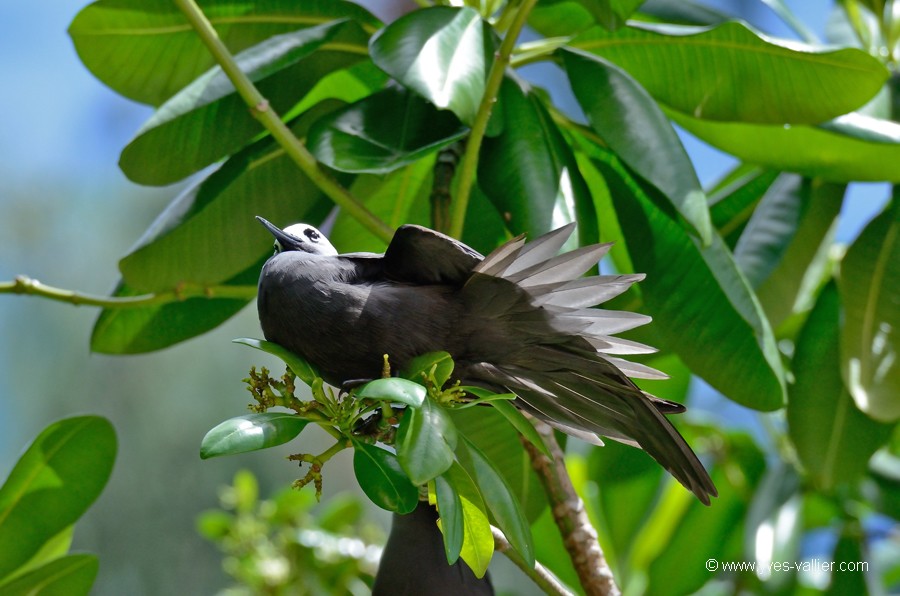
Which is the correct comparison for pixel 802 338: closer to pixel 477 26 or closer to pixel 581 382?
pixel 477 26

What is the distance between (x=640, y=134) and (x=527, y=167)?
142 millimetres

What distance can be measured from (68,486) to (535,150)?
70 cm

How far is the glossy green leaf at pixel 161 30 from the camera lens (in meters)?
1.32

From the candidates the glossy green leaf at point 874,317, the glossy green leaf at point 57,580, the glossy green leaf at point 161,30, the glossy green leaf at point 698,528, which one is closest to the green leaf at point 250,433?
the glossy green leaf at point 57,580

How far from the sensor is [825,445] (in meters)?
1.46

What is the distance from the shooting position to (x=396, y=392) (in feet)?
2.00

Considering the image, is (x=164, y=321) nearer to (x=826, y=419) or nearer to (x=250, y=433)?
(x=250, y=433)

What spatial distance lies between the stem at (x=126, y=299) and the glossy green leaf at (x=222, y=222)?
0.01 meters

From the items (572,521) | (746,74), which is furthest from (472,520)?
(746,74)

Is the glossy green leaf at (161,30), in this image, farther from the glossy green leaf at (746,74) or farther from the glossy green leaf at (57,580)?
the glossy green leaf at (57,580)

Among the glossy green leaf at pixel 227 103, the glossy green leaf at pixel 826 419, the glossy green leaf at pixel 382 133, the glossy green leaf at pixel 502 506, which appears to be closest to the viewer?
the glossy green leaf at pixel 502 506

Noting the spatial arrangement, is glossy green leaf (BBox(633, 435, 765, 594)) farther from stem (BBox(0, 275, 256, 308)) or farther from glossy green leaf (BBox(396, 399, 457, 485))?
glossy green leaf (BBox(396, 399, 457, 485))

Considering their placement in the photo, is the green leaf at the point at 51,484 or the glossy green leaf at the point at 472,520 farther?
the green leaf at the point at 51,484

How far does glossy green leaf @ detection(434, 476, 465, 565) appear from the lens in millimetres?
626
